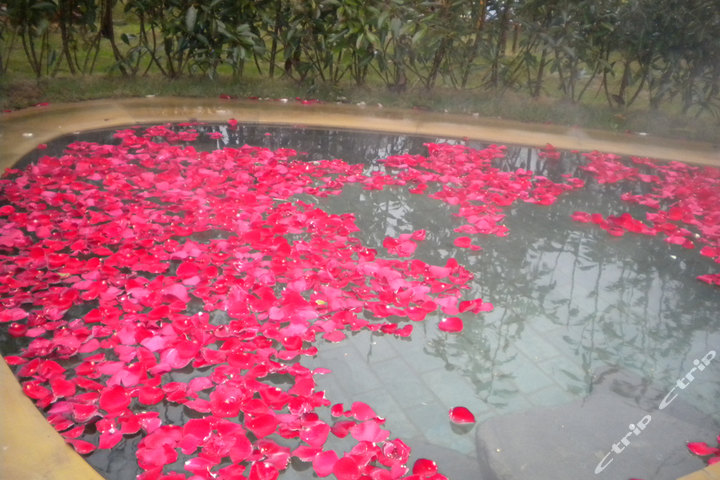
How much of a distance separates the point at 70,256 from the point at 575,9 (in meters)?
4.52

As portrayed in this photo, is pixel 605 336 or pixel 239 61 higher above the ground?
pixel 239 61

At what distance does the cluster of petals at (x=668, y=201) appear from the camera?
3.16 metres

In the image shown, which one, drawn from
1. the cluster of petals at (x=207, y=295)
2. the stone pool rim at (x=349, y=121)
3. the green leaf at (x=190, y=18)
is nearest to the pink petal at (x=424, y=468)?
the cluster of petals at (x=207, y=295)

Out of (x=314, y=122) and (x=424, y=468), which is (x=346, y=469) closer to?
(x=424, y=468)

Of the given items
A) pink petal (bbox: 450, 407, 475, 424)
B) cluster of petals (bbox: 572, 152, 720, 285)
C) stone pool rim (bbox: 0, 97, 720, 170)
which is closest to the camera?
pink petal (bbox: 450, 407, 475, 424)

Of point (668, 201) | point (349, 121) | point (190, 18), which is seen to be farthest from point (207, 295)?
point (190, 18)

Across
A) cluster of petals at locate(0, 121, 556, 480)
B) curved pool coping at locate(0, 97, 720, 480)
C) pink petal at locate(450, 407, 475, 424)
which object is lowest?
pink petal at locate(450, 407, 475, 424)

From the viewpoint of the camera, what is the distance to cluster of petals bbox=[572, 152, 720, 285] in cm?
316

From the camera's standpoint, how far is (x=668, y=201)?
3.66m

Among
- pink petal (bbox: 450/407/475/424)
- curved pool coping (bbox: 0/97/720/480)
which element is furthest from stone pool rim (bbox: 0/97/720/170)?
pink petal (bbox: 450/407/475/424)

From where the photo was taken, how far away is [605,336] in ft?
7.62

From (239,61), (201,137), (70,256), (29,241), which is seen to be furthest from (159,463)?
(239,61)

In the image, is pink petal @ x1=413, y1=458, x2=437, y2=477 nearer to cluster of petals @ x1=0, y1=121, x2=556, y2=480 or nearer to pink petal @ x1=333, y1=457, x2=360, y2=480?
cluster of petals @ x1=0, y1=121, x2=556, y2=480

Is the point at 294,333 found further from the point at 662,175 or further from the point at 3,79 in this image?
the point at 3,79
